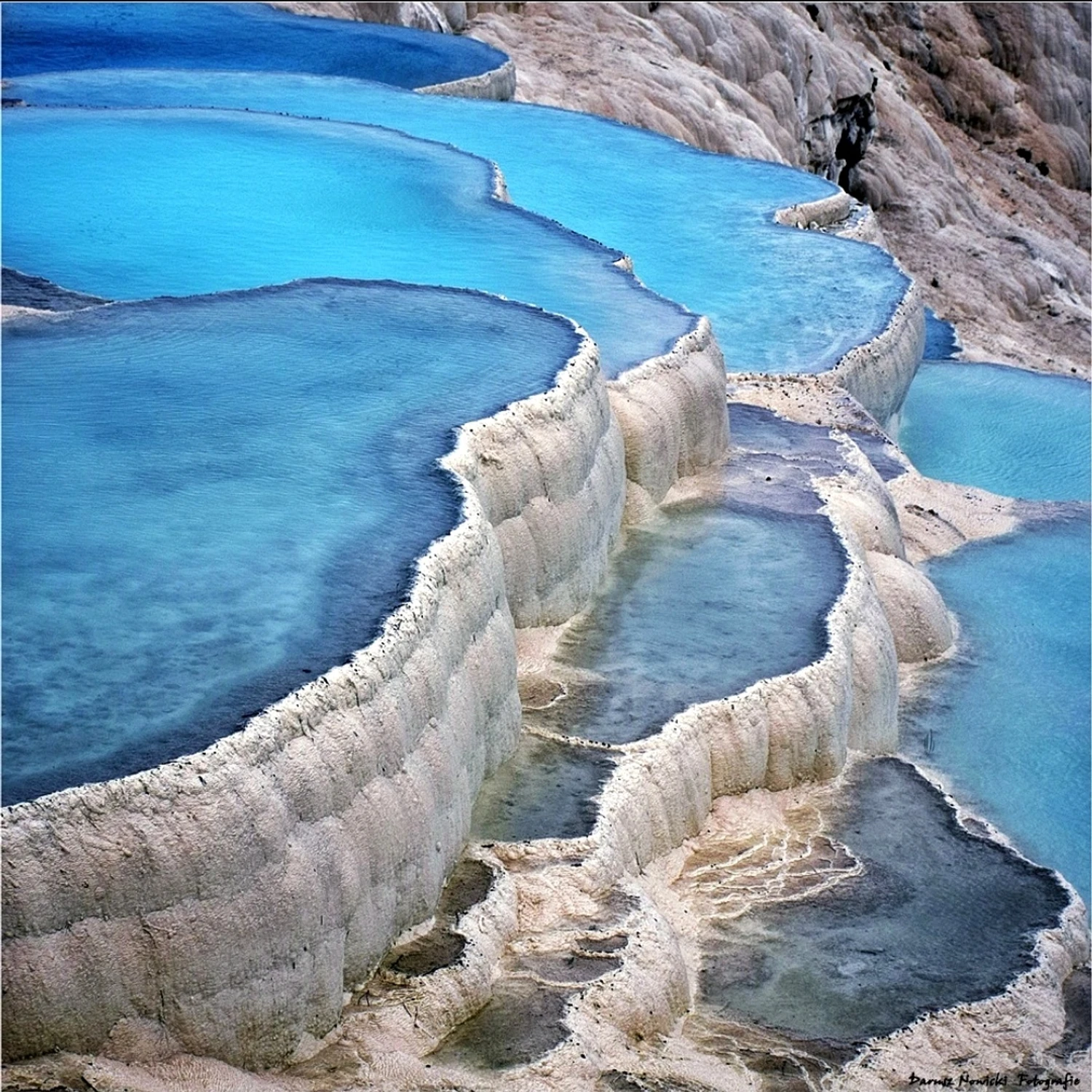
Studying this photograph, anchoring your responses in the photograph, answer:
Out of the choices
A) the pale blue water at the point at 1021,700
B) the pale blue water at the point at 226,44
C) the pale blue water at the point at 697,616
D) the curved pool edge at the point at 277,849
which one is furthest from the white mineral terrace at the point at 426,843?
the pale blue water at the point at 226,44

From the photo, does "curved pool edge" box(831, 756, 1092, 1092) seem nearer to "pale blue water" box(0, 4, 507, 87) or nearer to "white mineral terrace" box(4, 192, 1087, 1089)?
"white mineral terrace" box(4, 192, 1087, 1089)

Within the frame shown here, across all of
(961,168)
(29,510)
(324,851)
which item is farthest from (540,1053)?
(961,168)

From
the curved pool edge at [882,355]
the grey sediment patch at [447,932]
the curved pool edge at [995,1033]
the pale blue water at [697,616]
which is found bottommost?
the curved pool edge at [995,1033]

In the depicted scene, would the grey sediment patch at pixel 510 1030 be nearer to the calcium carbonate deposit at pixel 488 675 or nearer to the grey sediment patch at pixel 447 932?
the calcium carbonate deposit at pixel 488 675

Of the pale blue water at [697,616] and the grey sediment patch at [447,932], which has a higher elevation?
the pale blue water at [697,616]

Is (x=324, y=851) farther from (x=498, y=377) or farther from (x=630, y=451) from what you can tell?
(x=630, y=451)

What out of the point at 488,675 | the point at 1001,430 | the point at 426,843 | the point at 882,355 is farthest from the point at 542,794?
the point at 1001,430

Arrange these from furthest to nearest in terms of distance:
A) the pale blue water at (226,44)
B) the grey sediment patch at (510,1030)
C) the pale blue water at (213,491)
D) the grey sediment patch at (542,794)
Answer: the pale blue water at (226,44) < the grey sediment patch at (542,794) < the grey sediment patch at (510,1030) < the pale blue water at (213,491)
